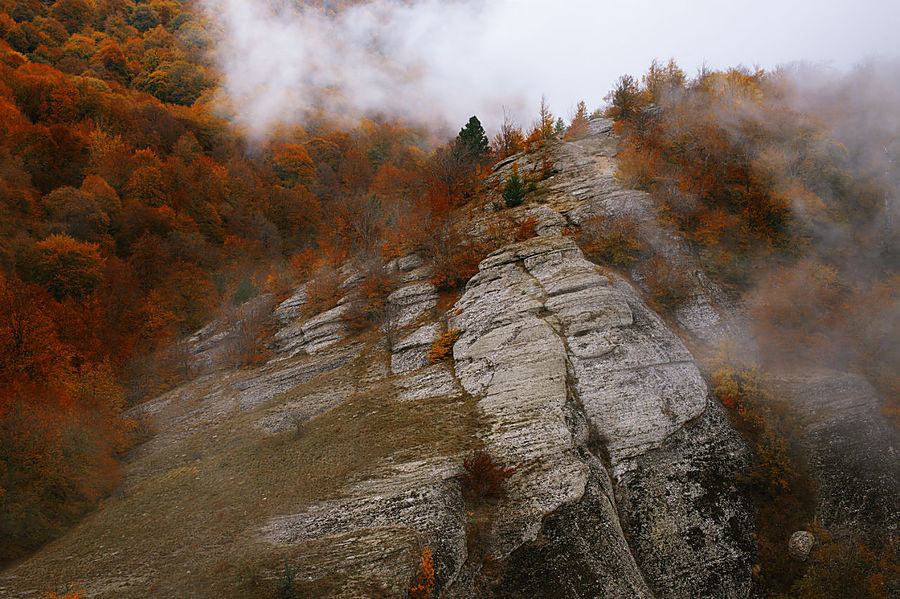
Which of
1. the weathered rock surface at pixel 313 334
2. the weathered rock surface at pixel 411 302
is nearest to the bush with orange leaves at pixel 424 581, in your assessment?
the weathered rock surface at pixel 411 302

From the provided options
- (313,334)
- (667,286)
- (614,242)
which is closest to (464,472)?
(667,286)

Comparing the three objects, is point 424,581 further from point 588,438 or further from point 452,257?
point 452,257

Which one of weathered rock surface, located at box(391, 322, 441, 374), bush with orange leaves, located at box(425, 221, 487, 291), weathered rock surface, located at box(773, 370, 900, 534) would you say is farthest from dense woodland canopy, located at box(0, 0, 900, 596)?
weathered rock surface, located at box(391, 322, 441, 374)

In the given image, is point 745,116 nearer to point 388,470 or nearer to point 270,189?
point 388,470

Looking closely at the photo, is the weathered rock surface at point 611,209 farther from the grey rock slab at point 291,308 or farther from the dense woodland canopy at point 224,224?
the grey rock slab at point 291,308

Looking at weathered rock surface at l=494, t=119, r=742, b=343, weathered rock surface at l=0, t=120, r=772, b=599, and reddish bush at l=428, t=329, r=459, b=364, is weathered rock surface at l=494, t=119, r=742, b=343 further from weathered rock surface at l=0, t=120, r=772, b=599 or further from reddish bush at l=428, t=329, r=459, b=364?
reddish bush at l=428, t=329, r=459, b=364
